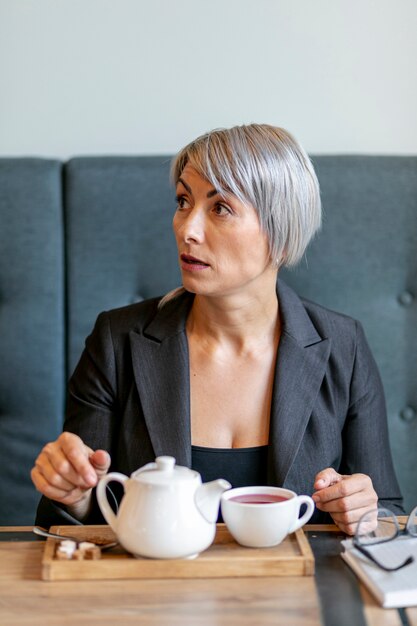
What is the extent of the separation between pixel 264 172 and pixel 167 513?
66 centimetres

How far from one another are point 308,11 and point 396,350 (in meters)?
0.78

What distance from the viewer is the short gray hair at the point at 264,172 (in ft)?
4.68

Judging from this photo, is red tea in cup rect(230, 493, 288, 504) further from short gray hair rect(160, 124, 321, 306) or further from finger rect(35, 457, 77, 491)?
short gray hair rect(160, 124, 321, 306)

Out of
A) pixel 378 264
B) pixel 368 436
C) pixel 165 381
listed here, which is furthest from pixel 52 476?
pixel 378 264

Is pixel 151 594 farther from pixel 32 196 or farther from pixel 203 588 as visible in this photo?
pixel 32 196

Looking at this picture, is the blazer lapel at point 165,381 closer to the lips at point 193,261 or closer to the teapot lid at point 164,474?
the lips at point 193,261

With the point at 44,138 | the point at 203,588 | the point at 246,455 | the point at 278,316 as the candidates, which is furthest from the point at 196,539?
the point at 44,138

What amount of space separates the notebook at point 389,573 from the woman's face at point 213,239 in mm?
486

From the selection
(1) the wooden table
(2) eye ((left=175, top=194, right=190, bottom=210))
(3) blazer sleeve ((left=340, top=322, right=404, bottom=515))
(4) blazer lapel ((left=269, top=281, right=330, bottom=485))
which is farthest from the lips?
(1) the wooden table

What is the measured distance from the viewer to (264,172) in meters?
1.45

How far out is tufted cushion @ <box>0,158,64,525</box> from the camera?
1829mm

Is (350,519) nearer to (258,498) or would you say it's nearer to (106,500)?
(258,498)

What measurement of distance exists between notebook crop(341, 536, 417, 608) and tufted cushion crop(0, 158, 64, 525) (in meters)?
0.89

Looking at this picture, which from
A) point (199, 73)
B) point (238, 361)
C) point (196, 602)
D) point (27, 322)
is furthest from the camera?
point (199, 73)
